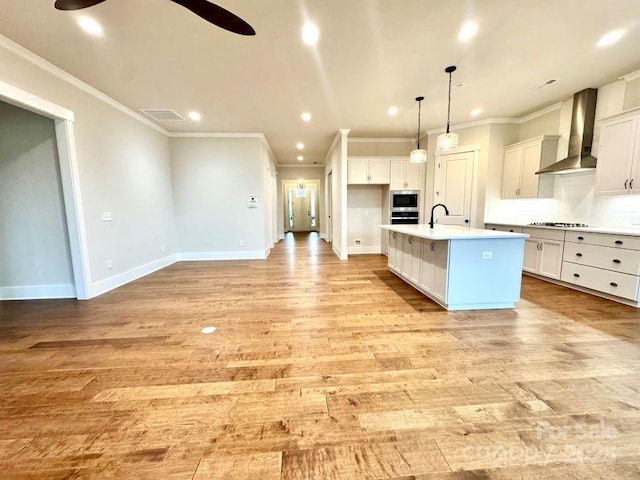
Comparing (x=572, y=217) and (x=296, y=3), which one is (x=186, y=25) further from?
(x=572, y=217)

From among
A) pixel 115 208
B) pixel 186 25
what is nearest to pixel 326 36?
pixel 186 25

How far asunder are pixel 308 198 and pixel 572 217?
1026 cm

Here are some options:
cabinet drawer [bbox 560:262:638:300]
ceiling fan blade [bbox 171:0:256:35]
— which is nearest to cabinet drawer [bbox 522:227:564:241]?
cabinet drawer [bbox 560:262:638:300]

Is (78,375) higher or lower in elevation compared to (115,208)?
lower

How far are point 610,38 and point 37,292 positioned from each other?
7.53m

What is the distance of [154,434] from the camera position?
1.33 meters

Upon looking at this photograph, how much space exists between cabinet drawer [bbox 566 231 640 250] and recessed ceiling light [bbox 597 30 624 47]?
7.02ft

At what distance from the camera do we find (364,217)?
654cm

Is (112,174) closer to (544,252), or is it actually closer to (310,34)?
(310,34)

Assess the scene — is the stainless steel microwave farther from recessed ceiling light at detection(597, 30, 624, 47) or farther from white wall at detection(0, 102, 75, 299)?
white wall at detection(0, 102, 75, 299)

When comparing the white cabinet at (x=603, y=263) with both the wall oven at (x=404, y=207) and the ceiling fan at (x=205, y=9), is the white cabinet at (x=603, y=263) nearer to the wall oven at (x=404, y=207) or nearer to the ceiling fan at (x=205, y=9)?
the wall oven at (x=404, y=207)

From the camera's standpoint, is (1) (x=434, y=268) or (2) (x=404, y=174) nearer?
(1) (x=434, y=268)

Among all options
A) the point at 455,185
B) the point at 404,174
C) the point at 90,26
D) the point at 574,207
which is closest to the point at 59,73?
the point at 90,26

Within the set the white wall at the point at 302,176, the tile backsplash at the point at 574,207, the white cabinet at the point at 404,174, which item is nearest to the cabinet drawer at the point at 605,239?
the tile backsplash at the point at 574,207
